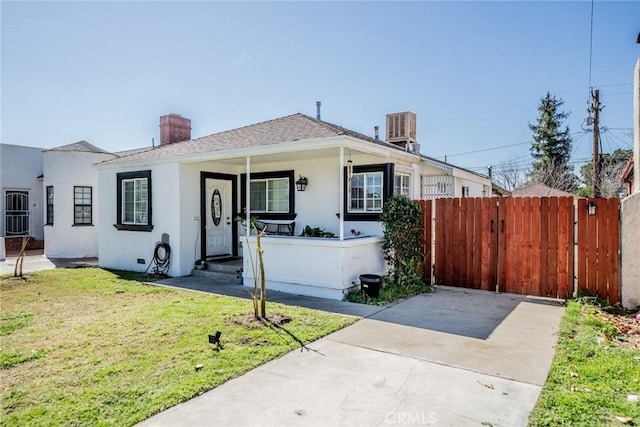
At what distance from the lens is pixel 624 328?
5375 mm

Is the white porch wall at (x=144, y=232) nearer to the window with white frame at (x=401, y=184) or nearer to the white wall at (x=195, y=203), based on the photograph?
the white wall at (x=195, y=203)

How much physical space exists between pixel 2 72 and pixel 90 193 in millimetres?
7288

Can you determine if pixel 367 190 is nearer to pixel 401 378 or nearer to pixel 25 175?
pixel 401 378

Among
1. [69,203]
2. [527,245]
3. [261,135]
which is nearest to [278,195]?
[261,135]

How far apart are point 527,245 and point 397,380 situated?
17.3 ft

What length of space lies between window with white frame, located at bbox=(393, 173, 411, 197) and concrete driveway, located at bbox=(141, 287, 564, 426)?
4.36 m

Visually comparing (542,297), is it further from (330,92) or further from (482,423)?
(330,92)

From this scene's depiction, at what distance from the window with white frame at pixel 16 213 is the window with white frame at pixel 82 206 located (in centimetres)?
504

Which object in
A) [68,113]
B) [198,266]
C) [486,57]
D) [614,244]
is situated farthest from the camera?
[486,57]

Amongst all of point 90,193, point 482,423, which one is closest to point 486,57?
point 482,423

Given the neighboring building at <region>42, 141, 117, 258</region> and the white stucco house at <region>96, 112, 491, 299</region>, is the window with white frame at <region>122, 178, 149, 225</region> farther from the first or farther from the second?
the neighboring building at <region>42, 141, 117, 258</region>

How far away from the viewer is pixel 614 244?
671 cm

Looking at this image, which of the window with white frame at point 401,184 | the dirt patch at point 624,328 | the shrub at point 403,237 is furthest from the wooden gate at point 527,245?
the window with white frame at point 401,184

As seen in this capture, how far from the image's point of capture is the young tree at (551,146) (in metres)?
34.4
